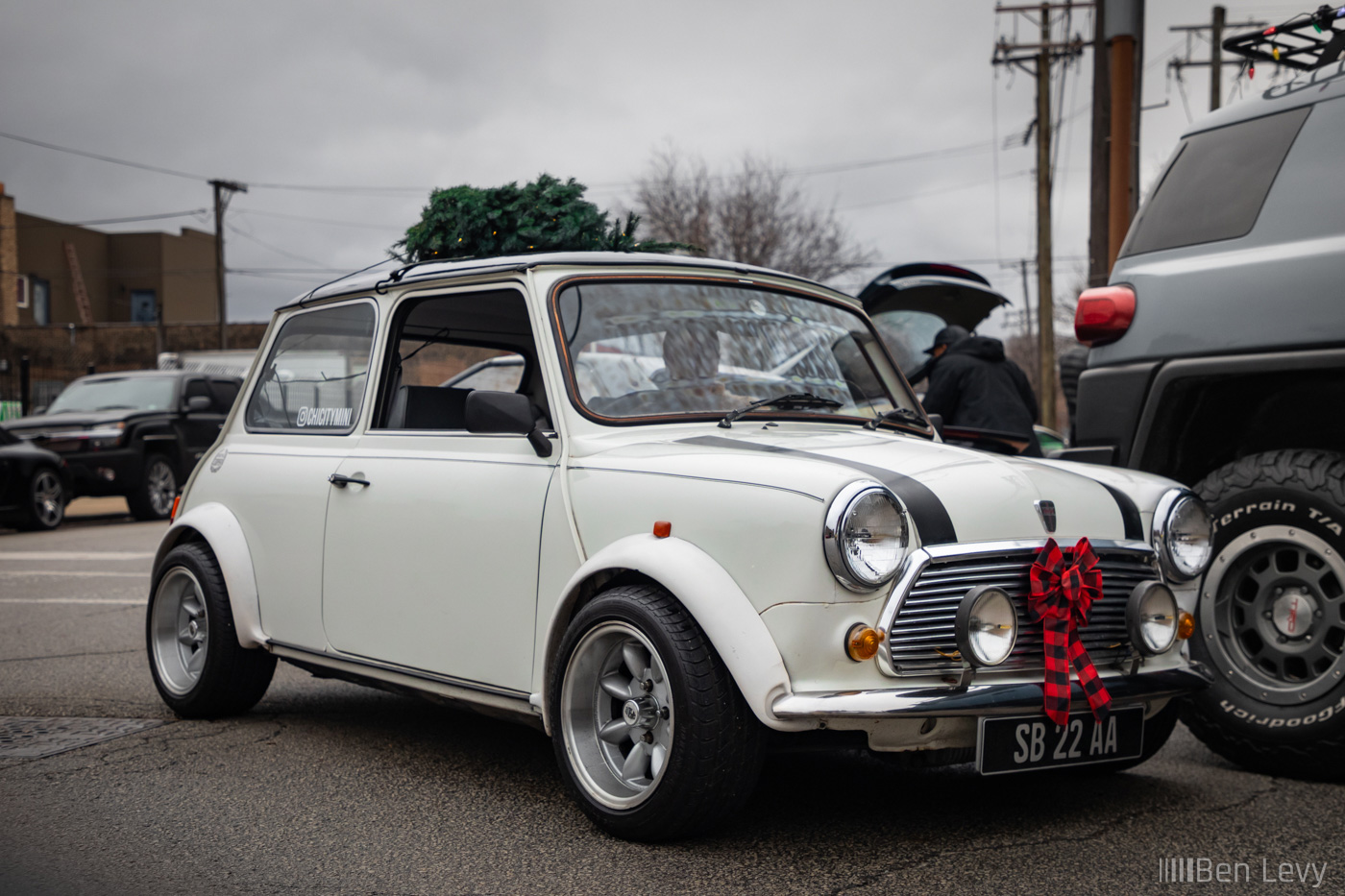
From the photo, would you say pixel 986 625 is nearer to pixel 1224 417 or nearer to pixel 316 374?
pixel 1224 417

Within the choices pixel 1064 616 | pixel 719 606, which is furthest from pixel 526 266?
pixel 1064 616

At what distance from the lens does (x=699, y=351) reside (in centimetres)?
450

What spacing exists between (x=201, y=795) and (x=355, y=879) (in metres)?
1.12

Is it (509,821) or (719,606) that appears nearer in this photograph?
(719,606)

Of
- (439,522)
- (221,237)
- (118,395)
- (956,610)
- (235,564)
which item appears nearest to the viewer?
(956,610)

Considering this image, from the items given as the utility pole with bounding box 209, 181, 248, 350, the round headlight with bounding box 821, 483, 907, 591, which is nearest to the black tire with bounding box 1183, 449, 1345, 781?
the round headlight with bounding box 821, 483, 907, 591

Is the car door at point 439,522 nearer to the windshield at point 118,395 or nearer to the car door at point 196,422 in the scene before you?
the car door at point 196,422

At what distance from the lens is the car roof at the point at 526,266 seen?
4.45m

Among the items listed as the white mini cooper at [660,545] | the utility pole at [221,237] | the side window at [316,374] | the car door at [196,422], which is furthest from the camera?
the utility pole at [221,237]

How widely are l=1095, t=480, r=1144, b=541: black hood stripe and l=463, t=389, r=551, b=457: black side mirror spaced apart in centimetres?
175

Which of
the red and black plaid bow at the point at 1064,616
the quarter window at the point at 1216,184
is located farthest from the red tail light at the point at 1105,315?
the red and black plaid bow at the point at 1064,616

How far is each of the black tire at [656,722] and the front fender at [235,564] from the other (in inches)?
74.1

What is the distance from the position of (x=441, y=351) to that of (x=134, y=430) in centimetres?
1272

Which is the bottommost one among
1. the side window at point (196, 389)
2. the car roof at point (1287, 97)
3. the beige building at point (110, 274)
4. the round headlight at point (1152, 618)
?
the round headlight at point (1152, 618)
